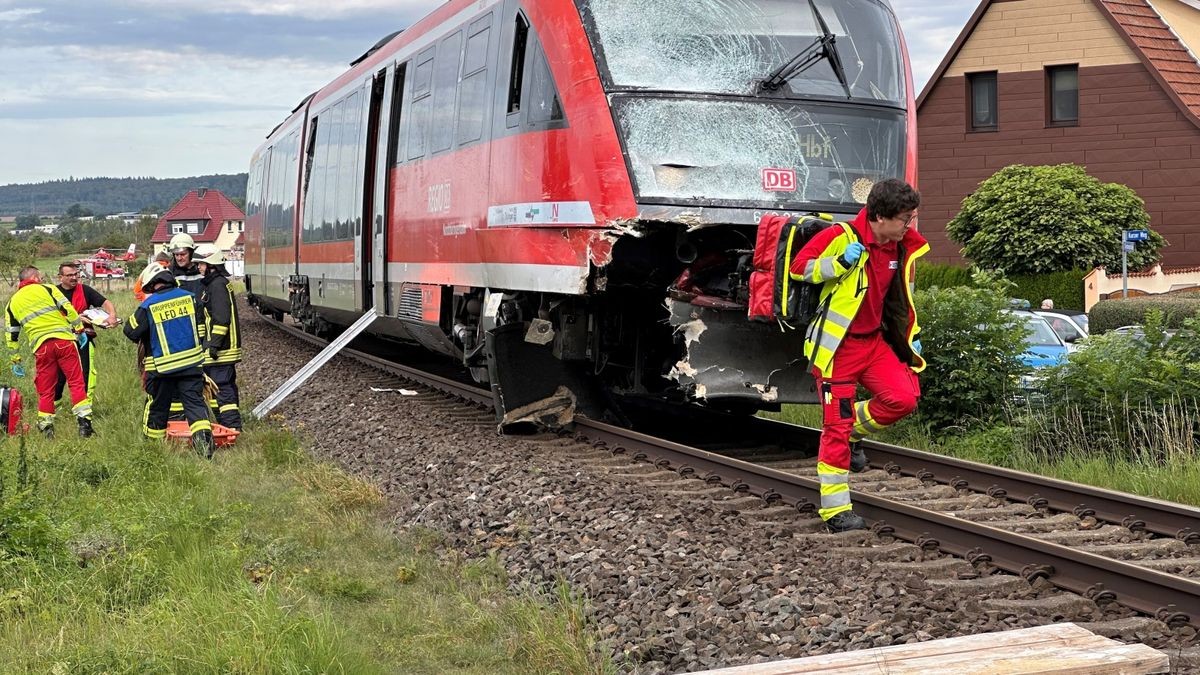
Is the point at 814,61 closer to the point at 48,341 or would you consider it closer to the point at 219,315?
the point at 219,315

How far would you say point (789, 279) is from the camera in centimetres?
734

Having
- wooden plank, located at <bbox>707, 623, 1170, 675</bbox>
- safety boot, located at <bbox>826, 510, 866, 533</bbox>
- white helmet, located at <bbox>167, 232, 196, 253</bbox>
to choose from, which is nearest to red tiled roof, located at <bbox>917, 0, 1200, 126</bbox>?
white helmet, located at <bbox>167, 232, 196, 253</bbox>

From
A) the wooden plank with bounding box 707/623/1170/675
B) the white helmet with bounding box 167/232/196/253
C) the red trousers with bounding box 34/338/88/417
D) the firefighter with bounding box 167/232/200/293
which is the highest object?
the white helmet with bounding box 167/232/196/253

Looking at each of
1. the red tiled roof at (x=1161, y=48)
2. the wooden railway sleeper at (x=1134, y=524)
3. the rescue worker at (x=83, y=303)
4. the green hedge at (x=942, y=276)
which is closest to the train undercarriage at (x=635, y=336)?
the wooden railway sleeper at (x=1134, y=524)

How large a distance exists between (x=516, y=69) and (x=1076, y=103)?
27677 mm

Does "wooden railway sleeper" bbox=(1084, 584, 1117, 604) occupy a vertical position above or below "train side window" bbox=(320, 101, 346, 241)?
below

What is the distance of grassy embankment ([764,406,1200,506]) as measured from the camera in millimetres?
8000

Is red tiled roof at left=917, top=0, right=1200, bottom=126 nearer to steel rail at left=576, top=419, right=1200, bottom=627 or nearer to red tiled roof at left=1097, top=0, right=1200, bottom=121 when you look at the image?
red tiled roof at left=1097, top=0, right=1200, bottom=121

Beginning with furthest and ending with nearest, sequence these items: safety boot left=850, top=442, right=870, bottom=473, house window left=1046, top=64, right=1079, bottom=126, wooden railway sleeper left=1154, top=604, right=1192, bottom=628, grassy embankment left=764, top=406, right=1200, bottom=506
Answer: house window left=1046, top=64, right=1079, bottom=126, safety boot left=850, top=442, right=870, bottom=473, grassy embankment left=764, top=406, right=1200, bottom=506, wooden railway sleeper left=1154, top=604, right=1192, bottom=628

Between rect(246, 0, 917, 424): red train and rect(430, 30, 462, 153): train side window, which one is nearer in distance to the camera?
rect(246, 0, 917, 424): red train

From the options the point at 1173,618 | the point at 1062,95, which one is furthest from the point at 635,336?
the point at 1062,95

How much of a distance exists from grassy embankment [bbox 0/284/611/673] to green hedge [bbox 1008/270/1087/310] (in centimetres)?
2251

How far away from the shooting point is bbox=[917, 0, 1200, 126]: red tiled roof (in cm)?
3250

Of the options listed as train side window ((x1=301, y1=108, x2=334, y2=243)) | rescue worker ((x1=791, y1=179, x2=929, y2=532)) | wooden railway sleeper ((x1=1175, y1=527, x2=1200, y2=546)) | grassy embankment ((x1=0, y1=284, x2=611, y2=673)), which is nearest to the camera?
grassy embankment ((x1=0, y1=284, x2=611, y2=673))
